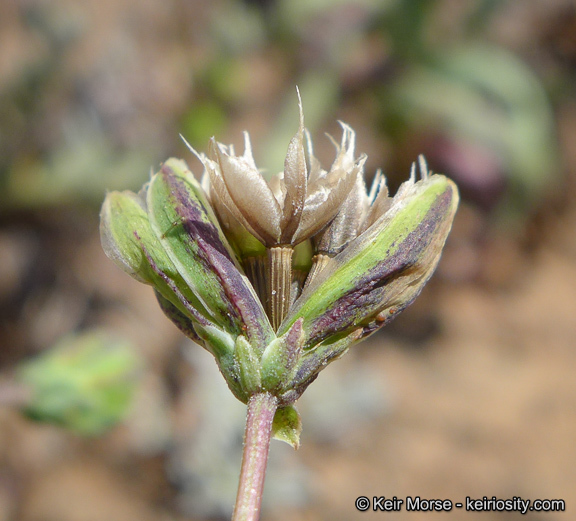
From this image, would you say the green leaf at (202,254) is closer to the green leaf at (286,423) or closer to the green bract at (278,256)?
the green bract at (278,256)

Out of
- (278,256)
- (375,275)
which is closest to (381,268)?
(375,275)

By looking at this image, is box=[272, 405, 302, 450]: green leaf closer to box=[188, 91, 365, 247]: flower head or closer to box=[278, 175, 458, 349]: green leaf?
box=[278, 175, 458, 349]: green leaf

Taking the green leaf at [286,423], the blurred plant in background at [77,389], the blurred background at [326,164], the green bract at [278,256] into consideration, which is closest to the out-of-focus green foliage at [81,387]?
the blurred plant in background at [77,389]

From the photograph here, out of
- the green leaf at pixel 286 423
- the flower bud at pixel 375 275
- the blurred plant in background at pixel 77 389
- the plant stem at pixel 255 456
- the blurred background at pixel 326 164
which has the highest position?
the blurred background at pixel 326 164

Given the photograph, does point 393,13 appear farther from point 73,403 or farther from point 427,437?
point 73,403

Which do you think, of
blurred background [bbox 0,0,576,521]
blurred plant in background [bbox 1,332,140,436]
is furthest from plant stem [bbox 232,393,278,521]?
blurred background [bbox 0,0,576,521]
